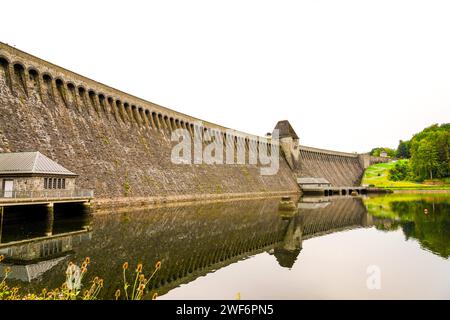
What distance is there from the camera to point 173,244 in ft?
49.0

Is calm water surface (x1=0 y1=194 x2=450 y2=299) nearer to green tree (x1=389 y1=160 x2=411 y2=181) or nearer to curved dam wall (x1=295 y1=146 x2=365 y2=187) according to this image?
curved dam wall (x1=295 y1=146 x2=365 y2=187)

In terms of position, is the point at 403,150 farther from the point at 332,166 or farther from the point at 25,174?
the point at 25,174

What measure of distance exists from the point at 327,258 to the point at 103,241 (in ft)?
33.3

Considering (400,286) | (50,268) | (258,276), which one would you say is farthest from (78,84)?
(400,286)

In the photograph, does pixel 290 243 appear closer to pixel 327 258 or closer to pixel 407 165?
pixel 327 258

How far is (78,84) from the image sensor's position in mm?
32875

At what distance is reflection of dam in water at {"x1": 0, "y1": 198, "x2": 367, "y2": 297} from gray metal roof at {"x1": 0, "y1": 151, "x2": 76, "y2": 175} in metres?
4.82

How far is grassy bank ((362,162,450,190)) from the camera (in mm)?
78312

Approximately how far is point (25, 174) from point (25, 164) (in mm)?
892

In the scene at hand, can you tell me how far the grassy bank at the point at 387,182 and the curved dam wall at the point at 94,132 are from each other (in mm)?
56480

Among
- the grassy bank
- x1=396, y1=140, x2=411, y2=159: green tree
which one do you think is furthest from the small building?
x1=396, y1=140, x2=411, y2=159: green tree

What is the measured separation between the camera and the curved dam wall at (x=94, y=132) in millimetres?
25656

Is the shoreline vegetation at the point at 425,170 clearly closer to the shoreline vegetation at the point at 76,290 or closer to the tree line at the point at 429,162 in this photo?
the tree line at the point at 429,162

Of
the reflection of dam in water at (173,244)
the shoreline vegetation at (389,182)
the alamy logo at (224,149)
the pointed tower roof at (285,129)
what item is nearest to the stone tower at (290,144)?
the pointed tower roof at (285,129)
